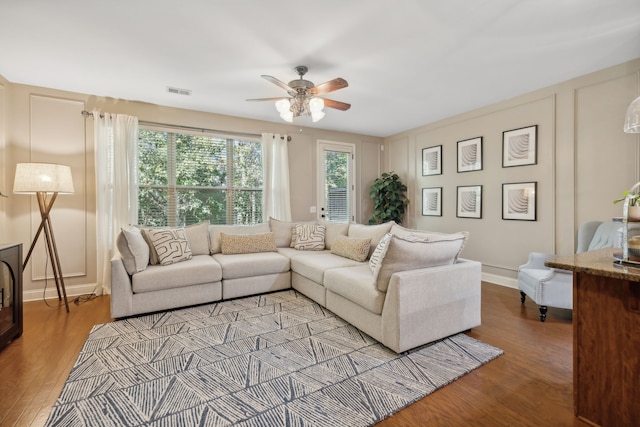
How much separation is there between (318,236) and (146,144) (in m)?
2.77

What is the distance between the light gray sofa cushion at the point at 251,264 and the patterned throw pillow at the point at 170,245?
1.30ft

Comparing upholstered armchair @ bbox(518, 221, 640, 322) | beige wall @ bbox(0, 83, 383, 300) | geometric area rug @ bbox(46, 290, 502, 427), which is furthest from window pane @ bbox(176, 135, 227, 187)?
upholstered armchair @ bbox(518, 221, 640, 322)

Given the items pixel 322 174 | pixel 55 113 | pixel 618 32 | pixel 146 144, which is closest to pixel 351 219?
pixel 322 174

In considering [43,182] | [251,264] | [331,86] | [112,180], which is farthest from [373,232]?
[43,182]

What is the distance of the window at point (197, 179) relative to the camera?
13.7 feet

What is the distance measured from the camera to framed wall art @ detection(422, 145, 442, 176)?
496 centimetres

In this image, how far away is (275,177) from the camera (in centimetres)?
490

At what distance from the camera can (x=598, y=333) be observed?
4.83 ft

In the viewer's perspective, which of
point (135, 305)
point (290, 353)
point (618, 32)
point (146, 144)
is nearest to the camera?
point (290, 353)

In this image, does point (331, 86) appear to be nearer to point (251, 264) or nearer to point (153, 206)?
point (251, 264)

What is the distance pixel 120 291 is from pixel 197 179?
2.05 m

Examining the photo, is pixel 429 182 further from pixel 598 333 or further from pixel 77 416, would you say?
pixel 77 416

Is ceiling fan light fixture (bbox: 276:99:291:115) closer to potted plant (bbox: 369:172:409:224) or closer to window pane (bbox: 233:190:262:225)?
window pane (bbox: 233:190:262:225)

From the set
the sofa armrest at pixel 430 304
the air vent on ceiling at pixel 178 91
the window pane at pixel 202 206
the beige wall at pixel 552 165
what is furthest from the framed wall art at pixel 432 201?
the air vent on ceiling at pixel 178 91
